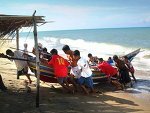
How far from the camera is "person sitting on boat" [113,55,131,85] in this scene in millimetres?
11658

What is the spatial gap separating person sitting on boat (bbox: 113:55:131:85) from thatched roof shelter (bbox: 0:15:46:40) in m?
3.87

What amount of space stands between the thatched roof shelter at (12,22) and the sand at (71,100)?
1.78 meters

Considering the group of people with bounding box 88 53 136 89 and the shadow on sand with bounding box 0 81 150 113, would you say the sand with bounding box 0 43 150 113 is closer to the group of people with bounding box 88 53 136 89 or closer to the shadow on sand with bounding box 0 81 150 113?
the shadow on sand with bounding box 0 81 150 113

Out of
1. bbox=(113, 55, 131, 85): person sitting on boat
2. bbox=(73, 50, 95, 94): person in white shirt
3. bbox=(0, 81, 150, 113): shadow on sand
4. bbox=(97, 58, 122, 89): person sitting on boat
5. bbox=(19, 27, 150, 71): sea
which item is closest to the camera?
bbox=(0, 81, 150, 113): shadow on sand

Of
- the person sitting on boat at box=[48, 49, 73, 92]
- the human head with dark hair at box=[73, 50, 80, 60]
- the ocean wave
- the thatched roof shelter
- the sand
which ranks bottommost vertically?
the sand

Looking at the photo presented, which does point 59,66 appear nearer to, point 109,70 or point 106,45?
point 109,70

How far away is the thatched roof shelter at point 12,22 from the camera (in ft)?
25.6

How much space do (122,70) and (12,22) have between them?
498 cm

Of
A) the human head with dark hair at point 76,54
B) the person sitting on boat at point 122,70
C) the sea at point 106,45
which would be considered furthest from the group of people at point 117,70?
the sea at point 106,45

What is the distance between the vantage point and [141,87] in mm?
11945

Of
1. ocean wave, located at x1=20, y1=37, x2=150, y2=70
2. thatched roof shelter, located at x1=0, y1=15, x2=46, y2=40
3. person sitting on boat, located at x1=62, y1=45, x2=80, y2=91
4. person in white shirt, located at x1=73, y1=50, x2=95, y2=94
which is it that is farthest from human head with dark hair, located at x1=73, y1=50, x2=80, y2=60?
ocean wave, located at x1=20, y1=37, x2=150, y2=70

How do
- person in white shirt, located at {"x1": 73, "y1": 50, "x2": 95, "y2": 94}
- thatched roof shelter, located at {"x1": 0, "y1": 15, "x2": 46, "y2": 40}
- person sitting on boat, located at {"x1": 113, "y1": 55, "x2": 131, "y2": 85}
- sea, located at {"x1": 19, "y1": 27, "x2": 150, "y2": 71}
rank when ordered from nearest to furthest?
1. thatched roof shelter, located at {"x1": 0, "y1": 15, "x2": 46, "y2": 40}
2. person in white shirt, located at {"x1": 73, "y1": 50, "x2": 95, "y2": 94}
3. person sitting on boat, located at {"x1": 113, "y1": 55, "x2": 131, "y2": 85}
4. sea, located at {"x1": 19, "y1": 27, "x2": 150, "y2": 71}

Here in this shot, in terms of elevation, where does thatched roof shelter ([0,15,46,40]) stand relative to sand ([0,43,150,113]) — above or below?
above

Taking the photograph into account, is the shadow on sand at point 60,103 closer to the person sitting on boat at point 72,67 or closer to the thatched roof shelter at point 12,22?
the person sitting on boat at point 72,67
